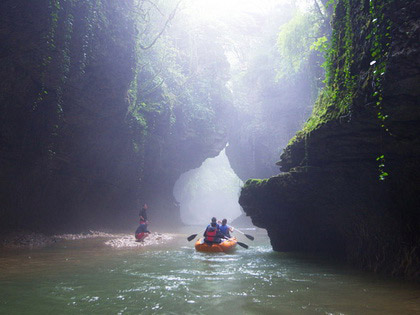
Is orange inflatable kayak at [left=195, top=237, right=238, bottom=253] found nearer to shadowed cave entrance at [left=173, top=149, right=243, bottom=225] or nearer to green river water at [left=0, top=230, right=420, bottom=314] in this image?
green river water at [left=0, top=230, right=420, bottom=314]

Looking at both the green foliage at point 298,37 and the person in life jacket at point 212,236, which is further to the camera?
the green foliage at point 298,37

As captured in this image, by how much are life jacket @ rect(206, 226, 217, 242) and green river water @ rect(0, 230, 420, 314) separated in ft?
10.2

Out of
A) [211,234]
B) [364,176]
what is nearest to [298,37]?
[211,234]

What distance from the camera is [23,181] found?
1198 cm

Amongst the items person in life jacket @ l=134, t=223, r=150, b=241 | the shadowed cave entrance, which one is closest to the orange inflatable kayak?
person in life jacket @ l=134, t=223, r=150, b=241

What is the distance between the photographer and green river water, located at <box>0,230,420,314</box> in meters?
4.41

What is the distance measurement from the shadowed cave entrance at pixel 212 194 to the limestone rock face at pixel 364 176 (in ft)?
120

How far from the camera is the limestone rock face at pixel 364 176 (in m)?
5.03

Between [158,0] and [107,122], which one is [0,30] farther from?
[158,0]

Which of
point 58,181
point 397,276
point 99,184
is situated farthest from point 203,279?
point 99,184

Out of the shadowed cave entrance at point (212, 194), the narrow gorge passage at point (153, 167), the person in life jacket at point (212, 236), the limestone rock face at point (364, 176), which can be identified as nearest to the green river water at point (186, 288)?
the narrow gorge passage at point (153, 167)

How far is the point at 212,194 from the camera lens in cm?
7781

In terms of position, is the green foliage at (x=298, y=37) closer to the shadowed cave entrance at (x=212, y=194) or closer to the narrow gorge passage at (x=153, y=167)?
the narrow gorge passage at (x=153, y=167)

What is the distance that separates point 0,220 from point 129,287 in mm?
7878
